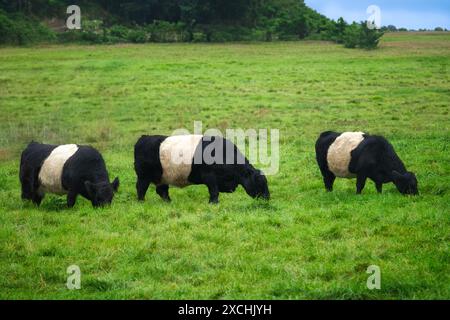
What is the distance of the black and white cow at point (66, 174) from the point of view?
1388 cm

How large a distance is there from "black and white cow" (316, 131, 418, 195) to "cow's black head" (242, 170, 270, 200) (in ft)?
6.18

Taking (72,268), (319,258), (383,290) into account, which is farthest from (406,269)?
(72,268)

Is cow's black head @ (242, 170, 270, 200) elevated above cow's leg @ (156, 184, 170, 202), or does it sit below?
above

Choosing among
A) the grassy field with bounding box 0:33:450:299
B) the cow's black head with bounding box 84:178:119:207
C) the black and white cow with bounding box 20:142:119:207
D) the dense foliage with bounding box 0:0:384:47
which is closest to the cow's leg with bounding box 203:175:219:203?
the grassy field with bounding box 0:33:450:299

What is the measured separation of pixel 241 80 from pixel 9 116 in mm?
14887

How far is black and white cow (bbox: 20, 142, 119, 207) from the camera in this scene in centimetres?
1388

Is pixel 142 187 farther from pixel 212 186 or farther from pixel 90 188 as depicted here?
pixel 212 186

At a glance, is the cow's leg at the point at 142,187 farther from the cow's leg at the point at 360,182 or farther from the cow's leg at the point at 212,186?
the cow's leg at the point at 360,182

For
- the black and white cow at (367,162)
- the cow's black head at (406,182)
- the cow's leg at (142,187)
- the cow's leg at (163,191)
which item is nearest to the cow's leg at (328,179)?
the black and white cow at (367,162)

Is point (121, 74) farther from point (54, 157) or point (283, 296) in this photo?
point (283, 296)

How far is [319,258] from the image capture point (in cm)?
1016

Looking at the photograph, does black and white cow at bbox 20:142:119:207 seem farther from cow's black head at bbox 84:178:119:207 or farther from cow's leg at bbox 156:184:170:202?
cow's leg at bbox 156:184:170:202

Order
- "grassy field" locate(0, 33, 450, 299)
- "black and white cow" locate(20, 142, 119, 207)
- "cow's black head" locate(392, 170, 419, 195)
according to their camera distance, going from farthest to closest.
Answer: "cow's black head" locate(392, 170, 419, 195), "black and white cow" locate(20, 142, 119, 207), "grassy field" locate(0, 33, 450, 299)
